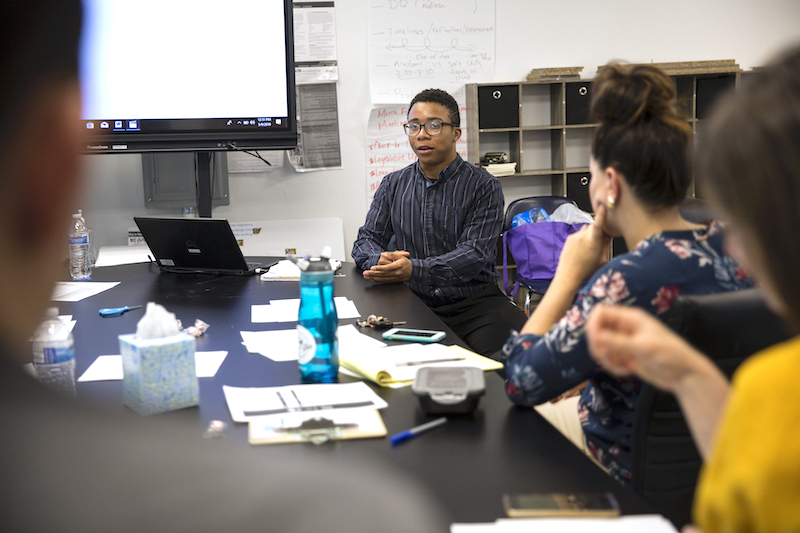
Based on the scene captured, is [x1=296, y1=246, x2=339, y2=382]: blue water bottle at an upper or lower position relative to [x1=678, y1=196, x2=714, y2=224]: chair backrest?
lower

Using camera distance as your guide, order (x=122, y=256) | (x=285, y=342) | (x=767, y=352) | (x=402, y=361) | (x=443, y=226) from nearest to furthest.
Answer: (x=767, y=352) < (x=402, y=361) < (x=285, y=342) < (x=443, y=226) < (x=122, y=256)

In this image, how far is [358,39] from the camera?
4090mm

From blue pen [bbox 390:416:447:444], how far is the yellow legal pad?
0.21 meters

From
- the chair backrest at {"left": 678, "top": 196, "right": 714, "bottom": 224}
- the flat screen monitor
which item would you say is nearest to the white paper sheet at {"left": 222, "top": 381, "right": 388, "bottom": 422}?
the chair backrest at {"left": 678, "top": 196, "right": 714, "bottom": 224}

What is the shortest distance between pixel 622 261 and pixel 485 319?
1.38 meters

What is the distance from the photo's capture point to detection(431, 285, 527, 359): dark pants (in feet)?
7.66

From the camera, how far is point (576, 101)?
4184 mm

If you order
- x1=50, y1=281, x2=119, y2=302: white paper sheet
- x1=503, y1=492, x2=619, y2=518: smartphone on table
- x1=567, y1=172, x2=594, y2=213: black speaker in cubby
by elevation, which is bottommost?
x1=503, y1=492, x2=619, y2=518: smartphone on table

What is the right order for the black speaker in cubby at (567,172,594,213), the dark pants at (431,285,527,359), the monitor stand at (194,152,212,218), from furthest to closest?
the black speaker in cubby at (567,172,594,213)
the monitor stand at (194,152,212,218)
the dark pants at (431,285,527,359)

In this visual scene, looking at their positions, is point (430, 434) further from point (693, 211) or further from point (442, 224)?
point (442, 224)

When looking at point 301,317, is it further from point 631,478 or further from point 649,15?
point 649,15

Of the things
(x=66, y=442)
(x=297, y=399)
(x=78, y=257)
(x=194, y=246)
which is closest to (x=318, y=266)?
(x=297, y=399)

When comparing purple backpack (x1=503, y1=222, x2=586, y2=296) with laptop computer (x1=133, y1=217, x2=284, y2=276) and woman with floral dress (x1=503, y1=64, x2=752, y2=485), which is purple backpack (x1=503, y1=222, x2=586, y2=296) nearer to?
laptop computer (x1=133, y1=217, x2=284, y2=276)

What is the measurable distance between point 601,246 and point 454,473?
2.37 ft
